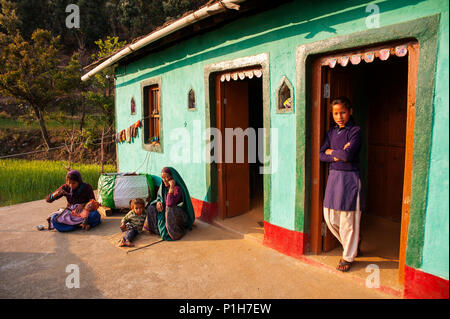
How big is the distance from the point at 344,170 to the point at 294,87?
116cm

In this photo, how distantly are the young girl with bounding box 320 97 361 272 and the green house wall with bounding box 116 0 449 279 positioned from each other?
0.37 m

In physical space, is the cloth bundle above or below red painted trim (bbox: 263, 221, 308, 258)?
above

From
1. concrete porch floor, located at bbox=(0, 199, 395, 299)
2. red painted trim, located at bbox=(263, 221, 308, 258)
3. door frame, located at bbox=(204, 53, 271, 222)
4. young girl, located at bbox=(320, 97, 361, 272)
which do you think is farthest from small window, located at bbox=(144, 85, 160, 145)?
young girl, located at bbox=(320, 97, 361, 272)

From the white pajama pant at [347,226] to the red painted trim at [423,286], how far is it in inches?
26.7

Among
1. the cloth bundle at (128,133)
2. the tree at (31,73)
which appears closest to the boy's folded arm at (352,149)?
the cloth bundle at (128,133)

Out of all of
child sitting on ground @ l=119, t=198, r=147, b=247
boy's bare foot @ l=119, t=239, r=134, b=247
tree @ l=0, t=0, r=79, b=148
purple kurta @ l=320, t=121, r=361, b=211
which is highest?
tree @ l=0, t=0, r=79, b=148

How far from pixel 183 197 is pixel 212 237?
2.52 feet

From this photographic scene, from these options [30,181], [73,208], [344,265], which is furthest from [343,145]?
[30,181]

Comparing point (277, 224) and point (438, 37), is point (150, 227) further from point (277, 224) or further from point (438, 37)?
point (438, 37)

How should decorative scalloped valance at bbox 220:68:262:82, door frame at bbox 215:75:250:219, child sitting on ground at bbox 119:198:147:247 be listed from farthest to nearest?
door frame at bbox 215:75:250:219 → child sitting on ground at bbox 119:198:147:247 → decorative scalloped valance at bbox 220:68:262:82

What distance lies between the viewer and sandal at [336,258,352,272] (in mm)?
3674

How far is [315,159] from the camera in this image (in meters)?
3.99

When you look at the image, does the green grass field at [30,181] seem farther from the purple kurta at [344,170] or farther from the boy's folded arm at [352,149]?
the boy's folded arm at [352,149]

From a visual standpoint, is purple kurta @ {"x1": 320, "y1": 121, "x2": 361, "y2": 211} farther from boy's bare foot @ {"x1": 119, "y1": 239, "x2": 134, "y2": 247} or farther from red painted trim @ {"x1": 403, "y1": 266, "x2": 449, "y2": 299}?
boy's bare foot @ {"x1": 119, "y1": 239, "x2": 134, "y2": 247}
